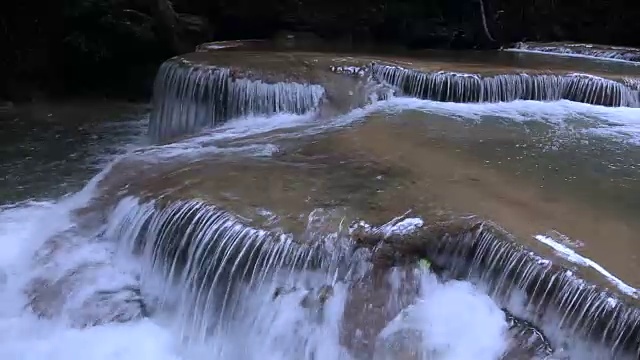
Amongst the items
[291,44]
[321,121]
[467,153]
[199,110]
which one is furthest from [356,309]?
[291,44]

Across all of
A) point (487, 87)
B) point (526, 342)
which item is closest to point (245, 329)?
point (526, 342)

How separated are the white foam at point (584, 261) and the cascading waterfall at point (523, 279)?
9 cm

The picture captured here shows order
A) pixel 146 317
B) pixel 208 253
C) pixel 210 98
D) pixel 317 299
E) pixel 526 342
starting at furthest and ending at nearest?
1. pixel 210 98
2. pixel 146 317
3. pixel 208 253
4. pixel 317 299
5. pixel 526 342

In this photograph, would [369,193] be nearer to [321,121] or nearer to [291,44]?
[321,121]

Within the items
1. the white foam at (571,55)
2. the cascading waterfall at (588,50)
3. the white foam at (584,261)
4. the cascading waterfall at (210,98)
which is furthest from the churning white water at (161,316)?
the cascading waterfall at (588,50)

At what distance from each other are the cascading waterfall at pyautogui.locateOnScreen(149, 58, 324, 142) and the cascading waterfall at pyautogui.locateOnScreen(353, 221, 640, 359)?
374 centimetres

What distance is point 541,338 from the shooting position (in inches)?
133

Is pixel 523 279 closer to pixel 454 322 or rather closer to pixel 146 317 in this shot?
pixel 454 322

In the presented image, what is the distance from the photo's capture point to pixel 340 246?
3.95 m

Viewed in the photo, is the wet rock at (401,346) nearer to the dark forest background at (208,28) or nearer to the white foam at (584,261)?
the white foam at (584,261)

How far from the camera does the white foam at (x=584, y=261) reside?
127 inches

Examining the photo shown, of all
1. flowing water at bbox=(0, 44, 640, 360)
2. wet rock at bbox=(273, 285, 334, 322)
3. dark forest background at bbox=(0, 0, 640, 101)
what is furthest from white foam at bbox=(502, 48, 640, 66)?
wet rock at bbox=(273, 285, 334, 322)

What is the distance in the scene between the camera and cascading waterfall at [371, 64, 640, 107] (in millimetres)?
7945

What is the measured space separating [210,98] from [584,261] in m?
5.34
